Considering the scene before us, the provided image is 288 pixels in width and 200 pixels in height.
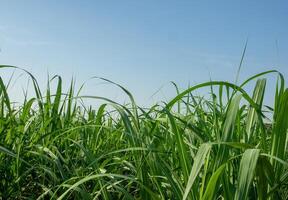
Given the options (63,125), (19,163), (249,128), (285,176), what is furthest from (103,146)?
(285,176)

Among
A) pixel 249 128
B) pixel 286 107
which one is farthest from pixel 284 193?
pixel 286 107

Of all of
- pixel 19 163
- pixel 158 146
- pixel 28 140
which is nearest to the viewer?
pixel 158 146

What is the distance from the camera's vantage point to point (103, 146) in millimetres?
1900

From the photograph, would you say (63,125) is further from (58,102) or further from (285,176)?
(285,176)

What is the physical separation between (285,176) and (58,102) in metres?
1.12

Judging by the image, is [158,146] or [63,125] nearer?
[158,146]

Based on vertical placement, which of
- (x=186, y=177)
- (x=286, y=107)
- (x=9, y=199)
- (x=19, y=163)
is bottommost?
(x=9, y=199)

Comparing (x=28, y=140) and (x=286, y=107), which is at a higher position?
(x=286, y=107)

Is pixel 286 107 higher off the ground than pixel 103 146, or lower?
higher

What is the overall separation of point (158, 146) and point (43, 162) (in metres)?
0.51

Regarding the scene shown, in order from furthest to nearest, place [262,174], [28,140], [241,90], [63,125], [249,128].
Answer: [63,125]
[28,140]
[249,128]
[241,90]
[262,174]

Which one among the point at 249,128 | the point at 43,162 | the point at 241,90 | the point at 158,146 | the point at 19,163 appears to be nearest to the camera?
the point at 241,90

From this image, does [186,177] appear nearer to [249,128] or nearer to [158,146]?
[249,128]

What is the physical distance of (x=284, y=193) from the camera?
4.18ft
